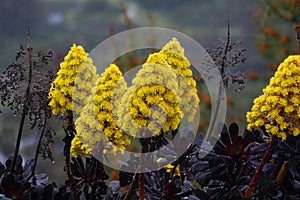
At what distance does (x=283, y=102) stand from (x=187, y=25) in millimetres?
4095

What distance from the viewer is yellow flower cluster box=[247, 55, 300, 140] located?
108 cm

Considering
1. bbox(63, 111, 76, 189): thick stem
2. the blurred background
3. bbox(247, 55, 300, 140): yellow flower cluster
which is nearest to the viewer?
bbox(247, 55, 300, 140): yellow flower cluster

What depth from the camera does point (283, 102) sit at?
42.6 inches

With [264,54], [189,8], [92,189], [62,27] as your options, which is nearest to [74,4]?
[62,27]

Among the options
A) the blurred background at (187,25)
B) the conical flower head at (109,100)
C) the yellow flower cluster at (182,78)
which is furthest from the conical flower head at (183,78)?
the blurred background at (187,25)

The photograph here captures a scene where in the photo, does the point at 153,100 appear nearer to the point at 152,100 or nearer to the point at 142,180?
the point at 152,100

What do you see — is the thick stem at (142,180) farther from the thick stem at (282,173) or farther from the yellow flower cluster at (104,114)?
the thick stem at (282,173)

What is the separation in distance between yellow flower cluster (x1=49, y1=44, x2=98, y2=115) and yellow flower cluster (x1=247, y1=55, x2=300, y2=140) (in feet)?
1.22

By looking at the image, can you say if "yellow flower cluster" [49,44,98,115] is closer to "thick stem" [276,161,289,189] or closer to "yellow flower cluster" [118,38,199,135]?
"yellow flower cluster" [118,38,199,135]

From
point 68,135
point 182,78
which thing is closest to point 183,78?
point 182,78

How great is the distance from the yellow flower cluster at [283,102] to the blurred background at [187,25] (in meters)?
2.59

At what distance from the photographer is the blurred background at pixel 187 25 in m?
4.12

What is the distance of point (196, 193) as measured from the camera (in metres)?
1.21

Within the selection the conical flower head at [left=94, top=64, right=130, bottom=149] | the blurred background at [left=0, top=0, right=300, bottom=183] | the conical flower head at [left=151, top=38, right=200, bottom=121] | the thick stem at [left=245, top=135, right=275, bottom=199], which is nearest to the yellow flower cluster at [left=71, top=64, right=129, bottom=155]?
the conical flower head at [left=94, top=64, right=130, bottom=149]
